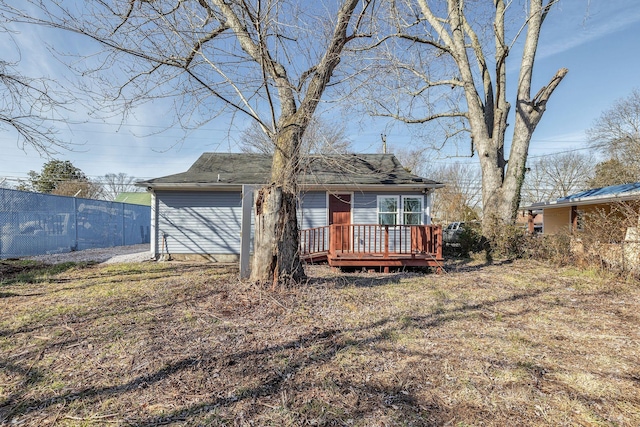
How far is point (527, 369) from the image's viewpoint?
8.86 feet

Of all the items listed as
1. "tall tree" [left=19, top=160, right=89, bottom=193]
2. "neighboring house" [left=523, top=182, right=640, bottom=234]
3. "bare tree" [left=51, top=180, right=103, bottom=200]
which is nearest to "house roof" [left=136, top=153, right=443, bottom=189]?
"neighboring house" [left=523, top=182, right=640, bottom=234]

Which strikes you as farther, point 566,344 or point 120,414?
point 566,344

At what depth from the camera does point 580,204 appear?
12.4 m

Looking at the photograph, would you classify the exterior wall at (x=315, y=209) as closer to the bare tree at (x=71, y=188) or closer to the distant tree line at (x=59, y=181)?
the distant tree line at (x=59, y=181)

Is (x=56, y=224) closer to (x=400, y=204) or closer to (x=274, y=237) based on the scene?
(x=274, y=237)

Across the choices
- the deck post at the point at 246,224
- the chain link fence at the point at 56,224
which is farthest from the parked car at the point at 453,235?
the chain link fence at the point at 56,224

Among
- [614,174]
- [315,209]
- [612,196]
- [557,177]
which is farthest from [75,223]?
[557,177]

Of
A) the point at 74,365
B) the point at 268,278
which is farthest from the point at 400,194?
the point at 74,365

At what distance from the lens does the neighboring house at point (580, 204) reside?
9.40 metres

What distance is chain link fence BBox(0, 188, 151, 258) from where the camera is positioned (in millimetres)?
9242

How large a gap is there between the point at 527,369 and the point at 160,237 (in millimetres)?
9676

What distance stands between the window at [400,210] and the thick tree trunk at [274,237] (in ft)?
18.5

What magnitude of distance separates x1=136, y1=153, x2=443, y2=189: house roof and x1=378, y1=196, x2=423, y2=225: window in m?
0.68

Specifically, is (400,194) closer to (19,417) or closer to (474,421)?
(474,421)
